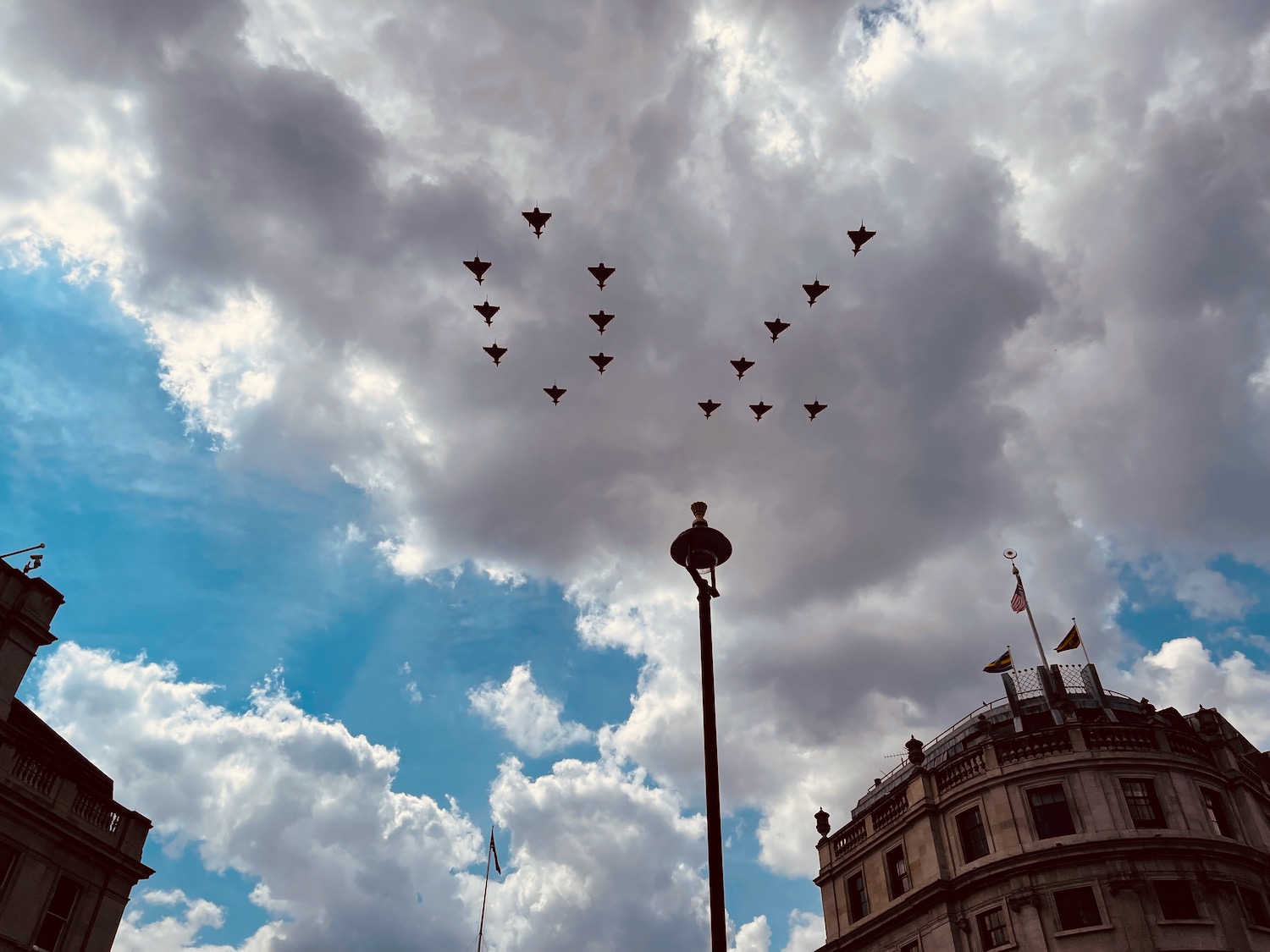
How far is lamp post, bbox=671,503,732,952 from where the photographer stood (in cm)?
1170

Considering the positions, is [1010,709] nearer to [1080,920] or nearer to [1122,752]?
[1122,752]

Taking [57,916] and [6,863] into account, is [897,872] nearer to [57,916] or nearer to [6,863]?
[57,916]

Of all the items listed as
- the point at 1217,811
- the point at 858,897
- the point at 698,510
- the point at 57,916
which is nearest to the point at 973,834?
the point at 858,897

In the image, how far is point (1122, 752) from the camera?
105 feet

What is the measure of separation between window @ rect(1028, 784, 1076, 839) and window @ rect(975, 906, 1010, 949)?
320 centimetres

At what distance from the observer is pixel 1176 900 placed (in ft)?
94.2

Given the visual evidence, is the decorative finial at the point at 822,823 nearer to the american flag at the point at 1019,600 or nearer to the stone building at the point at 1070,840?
the stone building at the point at 1070,840

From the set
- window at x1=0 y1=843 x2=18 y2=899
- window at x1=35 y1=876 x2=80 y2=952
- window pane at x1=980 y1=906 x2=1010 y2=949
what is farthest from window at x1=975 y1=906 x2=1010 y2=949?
window at x1=0 y1=843 x2=18 y2=899

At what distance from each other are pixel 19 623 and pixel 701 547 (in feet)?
74.0

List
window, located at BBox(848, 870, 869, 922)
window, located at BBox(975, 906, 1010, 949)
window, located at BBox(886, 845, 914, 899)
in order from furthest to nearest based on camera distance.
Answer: window, located at BBox(848, 870, 869, 922) → window, located at BBox(886, 845, 914, 899) → window, located at BBox(975, 906, 1010, 949)

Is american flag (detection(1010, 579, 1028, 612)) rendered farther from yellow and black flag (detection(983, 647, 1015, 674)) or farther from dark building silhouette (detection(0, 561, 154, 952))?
dark building silhouette (detection(0, 561, 154, 952))

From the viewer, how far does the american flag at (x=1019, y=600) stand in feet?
134

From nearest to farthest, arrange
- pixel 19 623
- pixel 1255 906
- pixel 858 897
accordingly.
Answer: pixel 19 623, pixel 1255 906, pixel 858 897

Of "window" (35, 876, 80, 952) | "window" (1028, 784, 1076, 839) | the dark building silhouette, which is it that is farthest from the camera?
"window" (1028, 784, 1076, 839)
